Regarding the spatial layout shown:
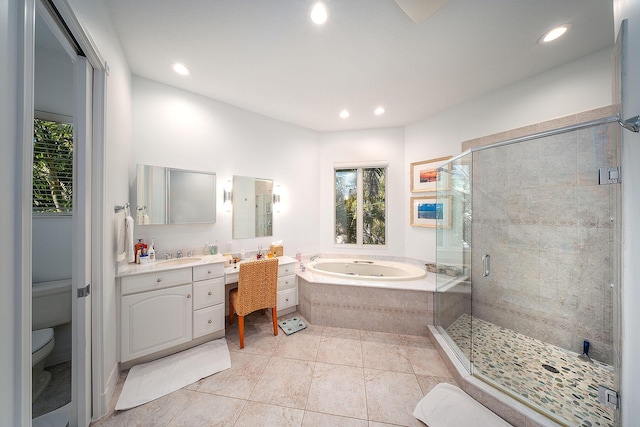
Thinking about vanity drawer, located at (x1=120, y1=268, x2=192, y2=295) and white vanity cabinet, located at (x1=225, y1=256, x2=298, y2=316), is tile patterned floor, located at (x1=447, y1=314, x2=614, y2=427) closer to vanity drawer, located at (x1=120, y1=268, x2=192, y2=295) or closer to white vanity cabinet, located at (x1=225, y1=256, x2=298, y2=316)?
white vanity cabinet, located at (x1=225, y1=256, x2=298, y2=316)

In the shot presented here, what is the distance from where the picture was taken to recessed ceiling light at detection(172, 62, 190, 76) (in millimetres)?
1974

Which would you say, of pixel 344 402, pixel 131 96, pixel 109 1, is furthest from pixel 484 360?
pixel 131 96

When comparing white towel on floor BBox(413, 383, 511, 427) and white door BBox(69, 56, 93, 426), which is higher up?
white door BBox(69, 56, 93, 426)

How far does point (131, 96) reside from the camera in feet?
6.82

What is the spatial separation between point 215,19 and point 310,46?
0.72m

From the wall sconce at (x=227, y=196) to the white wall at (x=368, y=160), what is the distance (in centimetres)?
144

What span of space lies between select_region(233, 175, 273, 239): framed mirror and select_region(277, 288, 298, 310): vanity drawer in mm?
861

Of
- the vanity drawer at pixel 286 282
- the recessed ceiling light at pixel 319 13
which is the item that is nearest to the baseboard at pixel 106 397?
the vanity drawer at pixel 286 282

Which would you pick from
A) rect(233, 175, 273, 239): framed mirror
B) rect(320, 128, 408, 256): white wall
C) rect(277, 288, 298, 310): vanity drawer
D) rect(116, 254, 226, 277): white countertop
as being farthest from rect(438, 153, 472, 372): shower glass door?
rect(116, 254, 226, 277): white countertop

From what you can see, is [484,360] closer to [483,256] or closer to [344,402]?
[483,256]

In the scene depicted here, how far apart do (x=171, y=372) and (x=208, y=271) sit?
2.74 ft

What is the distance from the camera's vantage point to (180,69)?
6.66ft

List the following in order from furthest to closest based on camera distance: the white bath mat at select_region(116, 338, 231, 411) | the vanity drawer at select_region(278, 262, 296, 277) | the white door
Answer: the vanity drawer at select_region(278, 262, 296, 277), the white bath mat at select_region(116, 338, 231, 411), the white door

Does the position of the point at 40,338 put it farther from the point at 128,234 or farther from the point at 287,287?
the point at 287,287
